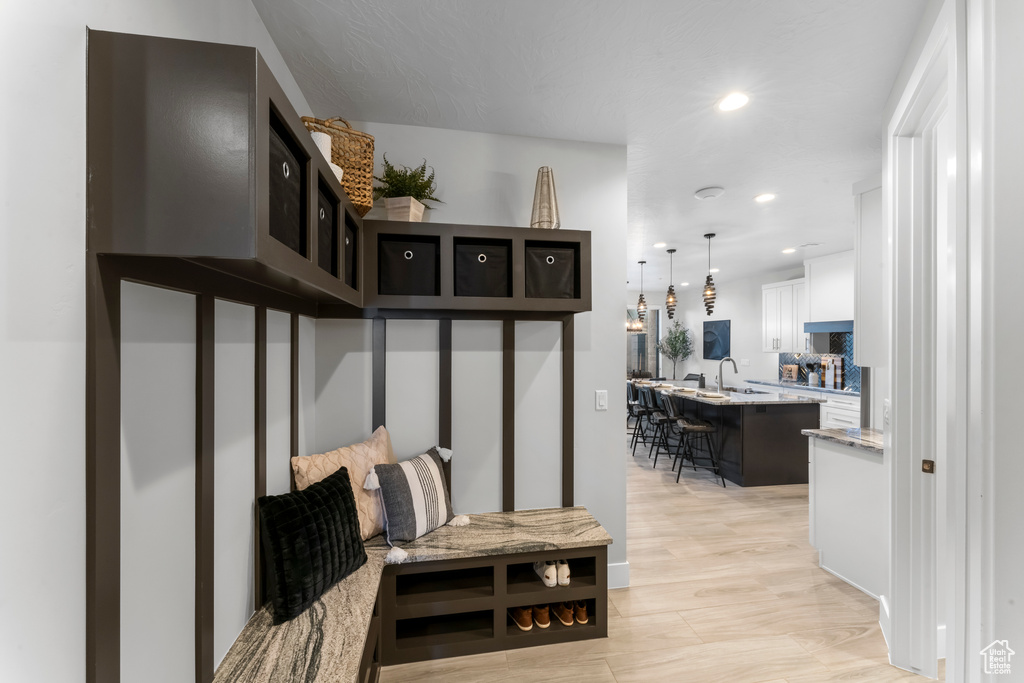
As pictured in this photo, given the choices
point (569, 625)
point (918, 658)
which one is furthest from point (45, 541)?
point (918, 658)

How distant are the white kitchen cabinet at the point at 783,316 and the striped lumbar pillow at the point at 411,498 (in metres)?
6.01

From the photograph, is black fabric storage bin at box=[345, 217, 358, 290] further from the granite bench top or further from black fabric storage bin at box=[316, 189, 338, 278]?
the granite bench top

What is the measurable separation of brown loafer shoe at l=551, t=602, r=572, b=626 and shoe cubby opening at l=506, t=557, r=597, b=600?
0.41 feet

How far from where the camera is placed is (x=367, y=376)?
233 centimetres

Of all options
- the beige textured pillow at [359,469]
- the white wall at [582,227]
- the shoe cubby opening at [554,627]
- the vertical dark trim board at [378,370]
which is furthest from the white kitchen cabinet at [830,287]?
the beige textured pillow at [359,469]

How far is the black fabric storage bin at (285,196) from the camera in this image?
3.21ft

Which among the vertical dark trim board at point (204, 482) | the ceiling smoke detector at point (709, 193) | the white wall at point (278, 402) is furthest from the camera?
the ceiling smoke detector at point (709, 193)

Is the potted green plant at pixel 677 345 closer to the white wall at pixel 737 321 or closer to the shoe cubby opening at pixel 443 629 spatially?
the white wall at pixel 737 321

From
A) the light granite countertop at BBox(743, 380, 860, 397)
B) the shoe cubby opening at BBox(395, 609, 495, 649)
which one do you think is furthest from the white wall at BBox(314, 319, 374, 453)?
the light granite countertop at BBox(743, 380, 860, 397)

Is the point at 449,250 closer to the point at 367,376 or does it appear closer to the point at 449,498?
the point at 367,376

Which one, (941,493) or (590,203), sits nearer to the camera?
(941,493)

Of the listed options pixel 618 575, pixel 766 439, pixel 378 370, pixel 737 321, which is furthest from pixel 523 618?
pixel 737 321

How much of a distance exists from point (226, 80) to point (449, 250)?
4.21 ft

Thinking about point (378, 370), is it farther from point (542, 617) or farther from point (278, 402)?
point (542, 617)
